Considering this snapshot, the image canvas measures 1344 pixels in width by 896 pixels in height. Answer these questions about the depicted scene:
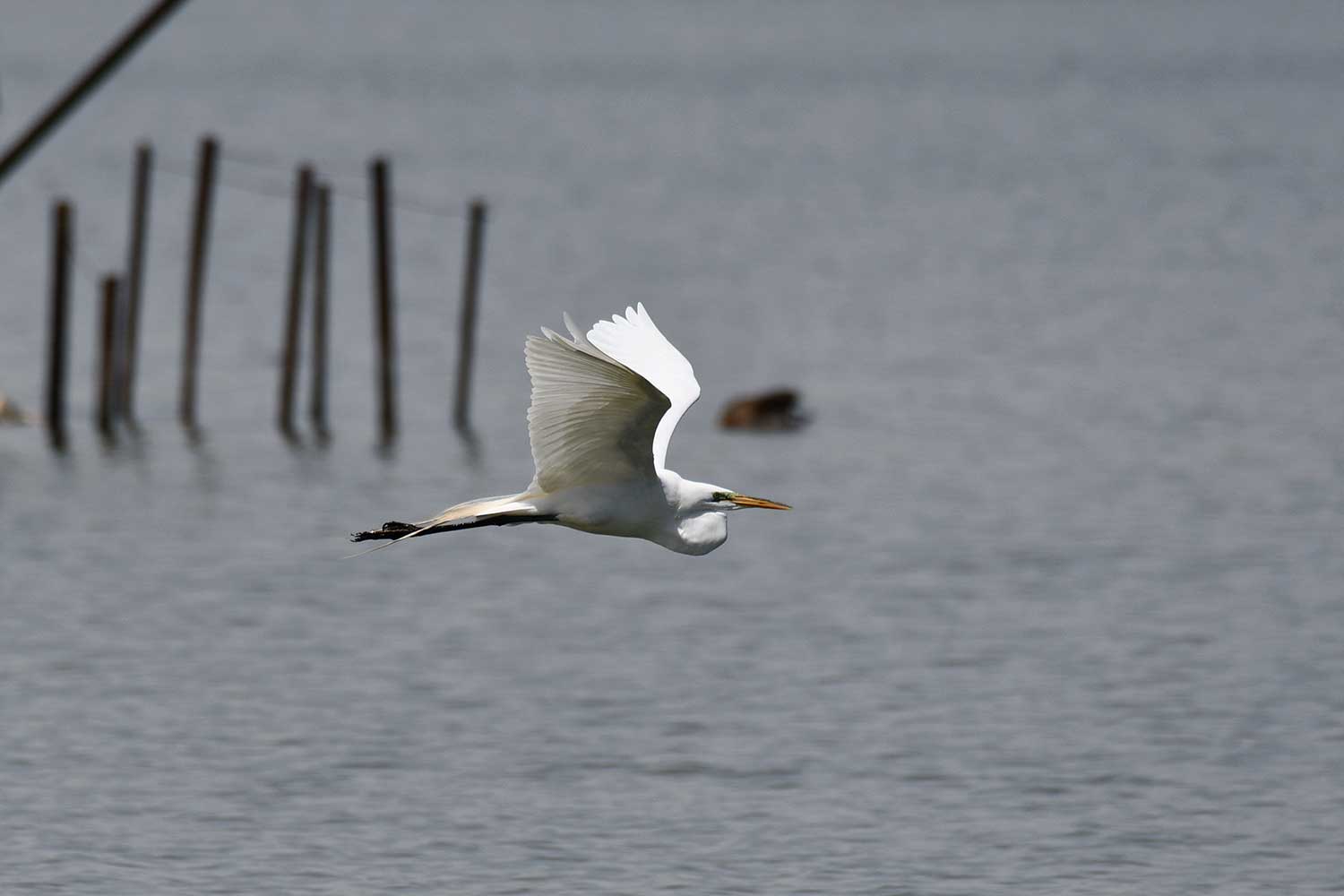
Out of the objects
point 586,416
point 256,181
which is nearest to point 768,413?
point 586,416

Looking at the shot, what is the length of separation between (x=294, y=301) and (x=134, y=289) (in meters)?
2.29

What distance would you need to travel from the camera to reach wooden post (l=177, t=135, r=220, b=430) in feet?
88.8

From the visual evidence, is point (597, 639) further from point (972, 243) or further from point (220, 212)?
point (220, 212)

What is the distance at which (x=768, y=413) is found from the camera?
2744 cm

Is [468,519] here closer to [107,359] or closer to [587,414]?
[587,414]

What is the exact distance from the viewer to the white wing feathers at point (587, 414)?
958 cm

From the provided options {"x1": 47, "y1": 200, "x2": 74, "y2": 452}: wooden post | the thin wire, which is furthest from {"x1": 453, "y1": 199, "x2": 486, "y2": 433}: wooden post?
the thin wire

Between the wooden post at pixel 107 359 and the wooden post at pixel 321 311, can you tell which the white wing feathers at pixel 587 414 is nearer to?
the wooden post at pixel 321 311

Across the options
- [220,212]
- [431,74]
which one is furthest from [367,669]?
[431,74]

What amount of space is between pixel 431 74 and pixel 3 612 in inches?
3638

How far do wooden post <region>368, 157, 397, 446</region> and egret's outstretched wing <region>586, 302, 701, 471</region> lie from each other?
48.9 feet

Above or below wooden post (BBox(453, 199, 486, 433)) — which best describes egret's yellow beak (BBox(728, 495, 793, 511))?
below

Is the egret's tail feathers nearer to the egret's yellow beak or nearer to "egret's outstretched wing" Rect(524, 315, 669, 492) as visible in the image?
"egret's outstretched wing" Rect(524, 315, 669, 492)

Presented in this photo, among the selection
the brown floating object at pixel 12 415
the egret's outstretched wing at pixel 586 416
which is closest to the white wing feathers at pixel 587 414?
the egret's outstretched wing at pixel 586 416
